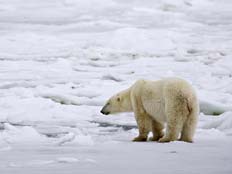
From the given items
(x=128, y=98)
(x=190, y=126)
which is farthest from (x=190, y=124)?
(x=128, y=98)

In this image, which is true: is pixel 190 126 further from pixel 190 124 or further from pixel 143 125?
pixel 143 125

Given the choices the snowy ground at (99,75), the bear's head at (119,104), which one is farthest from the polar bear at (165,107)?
the snowy ground at (99,75)

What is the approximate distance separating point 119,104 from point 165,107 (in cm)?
111

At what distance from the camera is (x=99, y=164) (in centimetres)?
311

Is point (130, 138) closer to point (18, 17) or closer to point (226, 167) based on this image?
point (226, 167)

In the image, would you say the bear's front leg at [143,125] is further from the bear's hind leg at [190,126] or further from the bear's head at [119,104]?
the bear's hind leg at [190,126]

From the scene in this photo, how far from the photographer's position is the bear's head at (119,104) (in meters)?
5.63

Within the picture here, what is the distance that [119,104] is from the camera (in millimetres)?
5727

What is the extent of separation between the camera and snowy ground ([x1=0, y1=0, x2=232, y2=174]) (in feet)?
11.1

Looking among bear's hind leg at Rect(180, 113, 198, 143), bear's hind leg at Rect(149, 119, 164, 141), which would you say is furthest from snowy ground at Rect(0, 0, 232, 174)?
bear's hind leg at Rect(149, 119, 164, 141)

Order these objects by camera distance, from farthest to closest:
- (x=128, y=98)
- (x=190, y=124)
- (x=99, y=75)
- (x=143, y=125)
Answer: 1. (x=99, y=75)
2. (x=128, y=98)
3. (x=143, y=125)
4. (x=190, y=124)

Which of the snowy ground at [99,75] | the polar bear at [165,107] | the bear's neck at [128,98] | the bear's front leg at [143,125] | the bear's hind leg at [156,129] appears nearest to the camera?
the snowy ground at [99,75]

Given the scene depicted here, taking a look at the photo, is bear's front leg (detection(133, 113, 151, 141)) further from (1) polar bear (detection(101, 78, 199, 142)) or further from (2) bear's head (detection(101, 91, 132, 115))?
(2) bear's head (detection(101, 91, 132, 115))

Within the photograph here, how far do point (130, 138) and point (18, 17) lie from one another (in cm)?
1359
